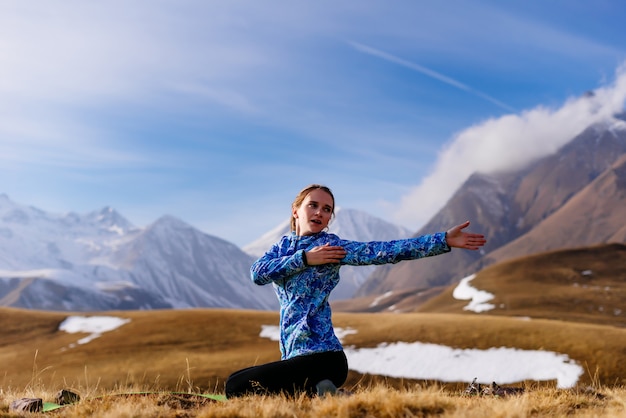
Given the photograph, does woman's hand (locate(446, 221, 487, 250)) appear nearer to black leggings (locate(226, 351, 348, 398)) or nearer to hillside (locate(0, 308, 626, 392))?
black leggings (locate(226, 351, 348, 398))

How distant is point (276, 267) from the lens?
7.59 meters

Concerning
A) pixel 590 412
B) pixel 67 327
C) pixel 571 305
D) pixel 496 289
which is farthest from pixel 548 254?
pixel 590 412

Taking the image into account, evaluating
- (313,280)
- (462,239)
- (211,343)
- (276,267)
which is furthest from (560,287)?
(276,267)

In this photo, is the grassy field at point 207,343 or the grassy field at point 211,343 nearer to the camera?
the grassy field at point 211,343

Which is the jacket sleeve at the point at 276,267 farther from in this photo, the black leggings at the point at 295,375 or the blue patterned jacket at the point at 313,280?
the black leggings at the point at 295,375

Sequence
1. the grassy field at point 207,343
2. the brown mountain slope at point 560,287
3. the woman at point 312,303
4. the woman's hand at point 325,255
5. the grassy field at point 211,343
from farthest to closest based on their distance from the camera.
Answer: the brown mountain slope at point 560,287 → the grassy field at point 207,343 → the grassy field at point 211,343 → the woman at point 312,303 → the woman's hand at point 325,255

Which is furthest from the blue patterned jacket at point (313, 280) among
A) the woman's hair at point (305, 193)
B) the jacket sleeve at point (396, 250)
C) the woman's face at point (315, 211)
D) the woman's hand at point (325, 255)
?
the woman's hair at point (305, 193)

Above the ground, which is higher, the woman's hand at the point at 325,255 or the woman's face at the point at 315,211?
the woman's face at the point at 315,211

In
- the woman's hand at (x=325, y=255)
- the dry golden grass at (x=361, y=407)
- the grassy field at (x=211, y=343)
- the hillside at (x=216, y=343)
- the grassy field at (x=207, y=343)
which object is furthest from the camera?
the hillside at (x=216, y=343)

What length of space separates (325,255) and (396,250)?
0.92 metres

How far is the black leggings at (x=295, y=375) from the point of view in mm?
7477

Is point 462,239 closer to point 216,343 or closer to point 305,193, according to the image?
point 305,193

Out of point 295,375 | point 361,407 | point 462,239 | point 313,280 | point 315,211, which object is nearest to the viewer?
point 361,407

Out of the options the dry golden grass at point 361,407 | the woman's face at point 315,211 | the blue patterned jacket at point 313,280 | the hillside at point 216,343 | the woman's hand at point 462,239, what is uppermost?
the woman's face at point 315,211
